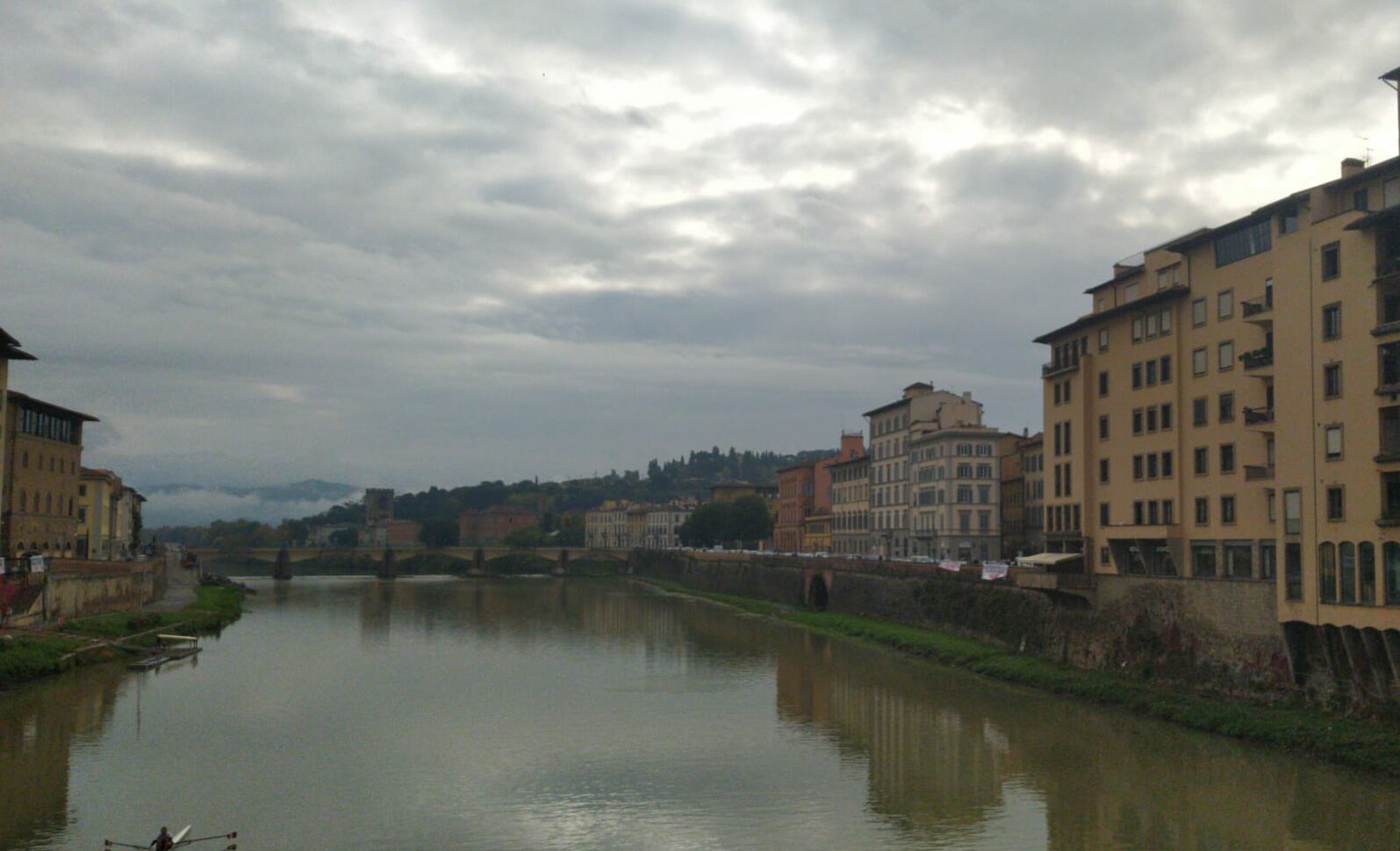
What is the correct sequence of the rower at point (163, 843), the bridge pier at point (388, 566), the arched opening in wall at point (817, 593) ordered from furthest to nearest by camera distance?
1. the bridge pier at point (388, 566)
2. the arched opening in wall at point (817, 593)
3. the rower at point (163, 843)

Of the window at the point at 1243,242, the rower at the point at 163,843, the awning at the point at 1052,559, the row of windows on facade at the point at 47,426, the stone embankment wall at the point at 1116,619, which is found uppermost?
the window at the point at 1243,242

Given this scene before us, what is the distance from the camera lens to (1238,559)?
38344mm

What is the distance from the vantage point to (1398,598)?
1069 inches

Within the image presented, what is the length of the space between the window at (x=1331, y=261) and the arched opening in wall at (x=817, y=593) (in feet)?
151

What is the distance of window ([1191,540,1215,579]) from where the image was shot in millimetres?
39750

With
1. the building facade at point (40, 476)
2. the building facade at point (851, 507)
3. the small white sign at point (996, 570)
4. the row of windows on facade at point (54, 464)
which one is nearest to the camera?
the small white sign at point (996, 570)

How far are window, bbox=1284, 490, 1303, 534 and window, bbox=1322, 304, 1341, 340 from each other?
437 centimetres

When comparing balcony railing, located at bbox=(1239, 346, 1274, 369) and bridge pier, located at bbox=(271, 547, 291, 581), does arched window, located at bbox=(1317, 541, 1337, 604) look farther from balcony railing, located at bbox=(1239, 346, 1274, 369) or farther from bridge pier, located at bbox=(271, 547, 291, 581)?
bridge pier, located at bbox=(271, 547, 291, 581)

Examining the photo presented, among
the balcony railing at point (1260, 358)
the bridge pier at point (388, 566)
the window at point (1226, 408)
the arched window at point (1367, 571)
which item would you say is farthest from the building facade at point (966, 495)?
the bridge pier at point (388, 566)

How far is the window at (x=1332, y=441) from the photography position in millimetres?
29655

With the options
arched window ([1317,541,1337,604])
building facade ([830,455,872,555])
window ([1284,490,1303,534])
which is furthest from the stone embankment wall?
building facade ([830,455,872,555])

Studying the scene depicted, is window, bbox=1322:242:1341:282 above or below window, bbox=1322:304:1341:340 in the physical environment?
above

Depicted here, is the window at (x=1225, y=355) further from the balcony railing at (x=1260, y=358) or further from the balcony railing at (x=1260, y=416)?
the balcony railing at (x=1260, y=416)

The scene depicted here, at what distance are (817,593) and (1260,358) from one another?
42749 mm
